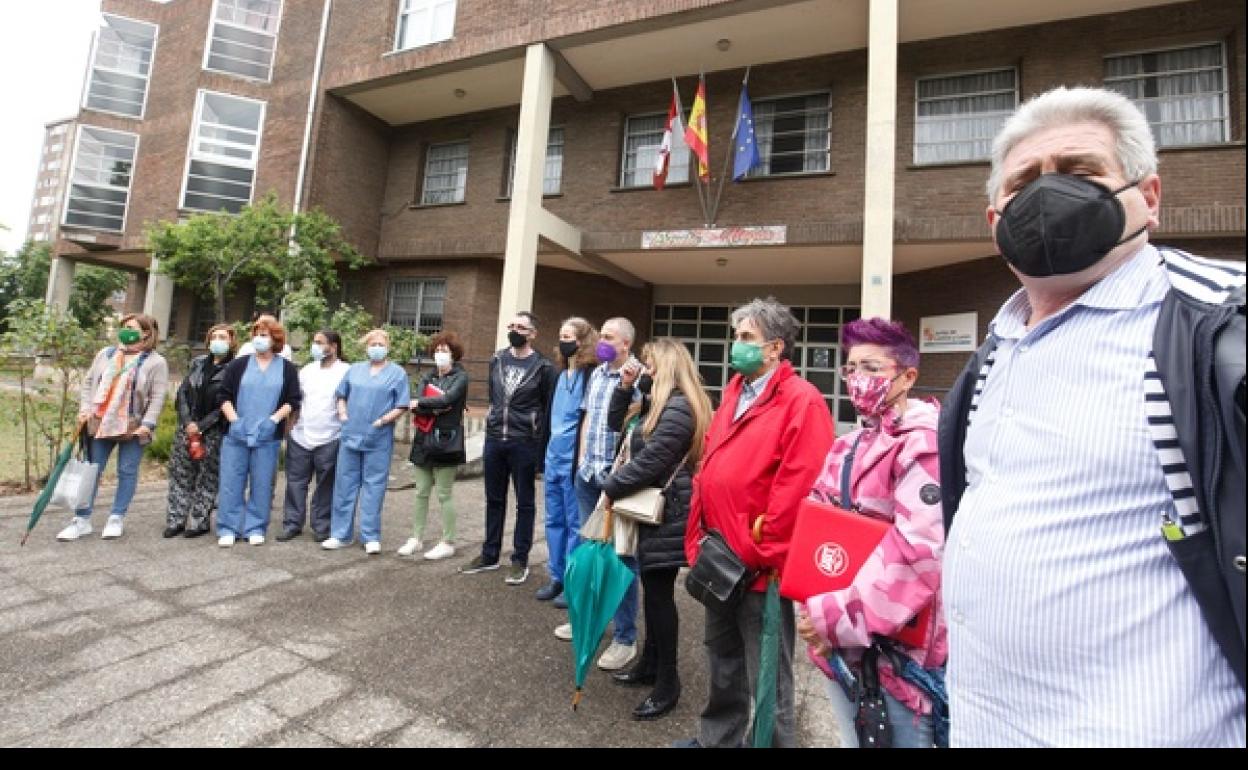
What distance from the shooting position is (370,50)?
13539 mm

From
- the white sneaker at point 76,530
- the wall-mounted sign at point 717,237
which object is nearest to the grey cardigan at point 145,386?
the white sneaker at point 76,530

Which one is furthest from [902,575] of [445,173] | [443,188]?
[445,173]

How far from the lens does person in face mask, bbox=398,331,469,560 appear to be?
502 centimetres

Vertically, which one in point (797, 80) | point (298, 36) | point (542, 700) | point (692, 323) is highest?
point (298, 36)

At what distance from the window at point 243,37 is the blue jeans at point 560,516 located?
54.4ft

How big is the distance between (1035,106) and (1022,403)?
622mm

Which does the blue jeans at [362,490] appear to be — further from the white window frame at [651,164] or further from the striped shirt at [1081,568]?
the white window frame at [651,164]

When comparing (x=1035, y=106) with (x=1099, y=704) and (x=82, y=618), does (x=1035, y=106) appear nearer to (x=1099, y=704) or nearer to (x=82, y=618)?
(x=1099, y=704)

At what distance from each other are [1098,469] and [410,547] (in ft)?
16.6

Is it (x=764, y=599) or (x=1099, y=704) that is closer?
(x=1099, y=704)

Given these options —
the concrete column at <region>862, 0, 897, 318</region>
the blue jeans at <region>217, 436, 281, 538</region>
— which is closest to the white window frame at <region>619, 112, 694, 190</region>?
the concrete column at <region>862, 0, 897, 318</region>

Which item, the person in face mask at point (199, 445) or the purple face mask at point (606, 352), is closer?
the purple face mask at point (606, 352)

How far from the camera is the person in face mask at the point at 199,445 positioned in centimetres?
531
